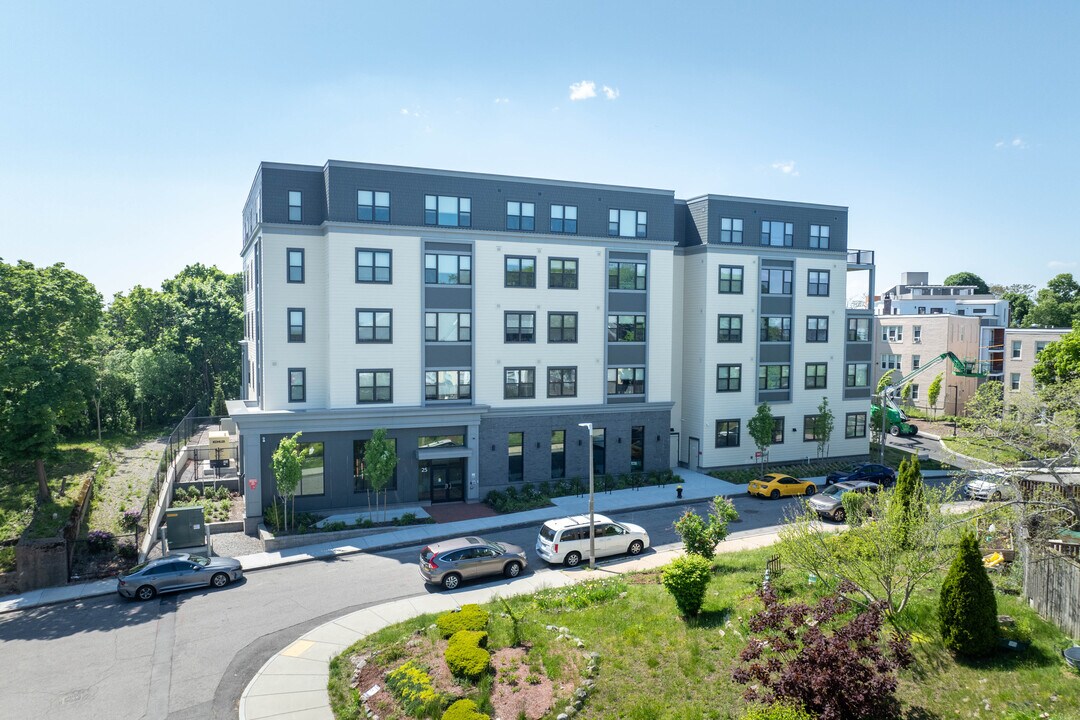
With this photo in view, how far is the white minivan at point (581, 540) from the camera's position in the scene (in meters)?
25.9

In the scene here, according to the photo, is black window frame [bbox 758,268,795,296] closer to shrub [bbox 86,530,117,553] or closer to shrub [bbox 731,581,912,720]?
shrub [bbox 731,581,912,720]

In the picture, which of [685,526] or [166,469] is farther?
[166,469]

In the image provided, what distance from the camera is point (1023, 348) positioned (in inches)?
2312

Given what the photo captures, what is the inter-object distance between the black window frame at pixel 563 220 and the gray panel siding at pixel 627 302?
4335 millimetres

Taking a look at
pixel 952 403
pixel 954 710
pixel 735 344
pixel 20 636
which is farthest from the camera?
pixel 952 403

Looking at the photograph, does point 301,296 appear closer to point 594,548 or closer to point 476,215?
point 476,215

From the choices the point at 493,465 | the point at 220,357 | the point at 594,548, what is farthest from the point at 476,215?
the point at 220,357

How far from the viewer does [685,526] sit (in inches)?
879

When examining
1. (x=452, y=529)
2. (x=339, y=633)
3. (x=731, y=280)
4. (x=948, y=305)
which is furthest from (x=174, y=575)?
(x=948, y=305)

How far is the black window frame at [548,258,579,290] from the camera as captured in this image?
121ft

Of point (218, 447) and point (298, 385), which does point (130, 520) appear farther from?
point (218, 447)

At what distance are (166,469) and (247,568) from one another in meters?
13.3

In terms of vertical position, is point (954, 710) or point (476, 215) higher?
point (476, 215)

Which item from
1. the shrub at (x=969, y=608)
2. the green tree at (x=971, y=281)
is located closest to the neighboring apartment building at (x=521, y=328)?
the shrub at (x=969, y=608)
